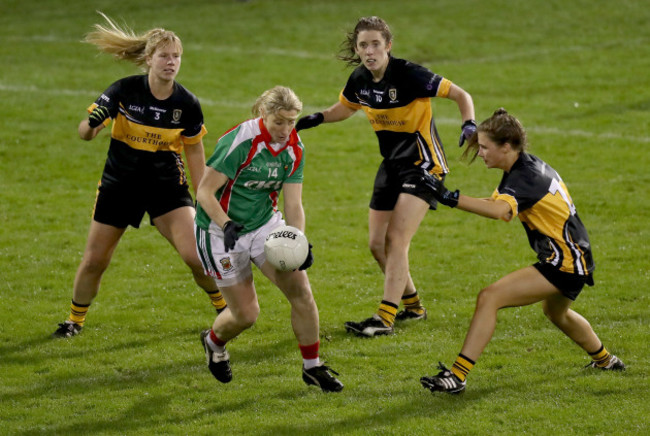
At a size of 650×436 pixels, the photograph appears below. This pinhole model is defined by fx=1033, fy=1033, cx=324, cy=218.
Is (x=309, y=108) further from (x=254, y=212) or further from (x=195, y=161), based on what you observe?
(x=254, y=212)

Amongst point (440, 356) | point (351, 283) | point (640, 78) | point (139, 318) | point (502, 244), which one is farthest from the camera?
point (640, 78)

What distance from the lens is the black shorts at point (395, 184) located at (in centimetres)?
920

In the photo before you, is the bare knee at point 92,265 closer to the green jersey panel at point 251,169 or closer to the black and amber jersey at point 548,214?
the green jersey panel at point 251,169

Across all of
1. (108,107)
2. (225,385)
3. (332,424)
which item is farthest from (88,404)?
(108,107)

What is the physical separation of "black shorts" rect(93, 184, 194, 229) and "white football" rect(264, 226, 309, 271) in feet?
6.54

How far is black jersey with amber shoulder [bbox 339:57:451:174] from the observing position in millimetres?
9156

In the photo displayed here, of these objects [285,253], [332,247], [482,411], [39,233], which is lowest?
[39,233]

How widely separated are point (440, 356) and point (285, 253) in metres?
2.06

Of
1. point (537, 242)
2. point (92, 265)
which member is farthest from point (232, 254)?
point (537, 242)

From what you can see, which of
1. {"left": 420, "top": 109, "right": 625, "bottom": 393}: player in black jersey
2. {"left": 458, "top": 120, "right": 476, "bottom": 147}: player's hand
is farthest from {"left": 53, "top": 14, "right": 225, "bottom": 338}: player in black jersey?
{"left": 420, "top": 109, "right": 625, "bottom": 393}: player in black jersey

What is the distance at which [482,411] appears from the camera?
7184 mm

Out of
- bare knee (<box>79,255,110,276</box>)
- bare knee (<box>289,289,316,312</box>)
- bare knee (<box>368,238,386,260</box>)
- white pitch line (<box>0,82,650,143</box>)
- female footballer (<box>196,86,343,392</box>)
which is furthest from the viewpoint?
white pitch line (<box>0,82,650,143</box>)

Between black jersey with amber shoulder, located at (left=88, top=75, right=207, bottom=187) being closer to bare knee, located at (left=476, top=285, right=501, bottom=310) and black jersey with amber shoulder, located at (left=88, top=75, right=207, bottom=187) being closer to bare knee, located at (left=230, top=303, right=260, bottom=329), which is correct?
bare knee, located at (left=230, top=303, right=260, bottom=329)

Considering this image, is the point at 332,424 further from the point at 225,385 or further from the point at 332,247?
the point at 332,247
